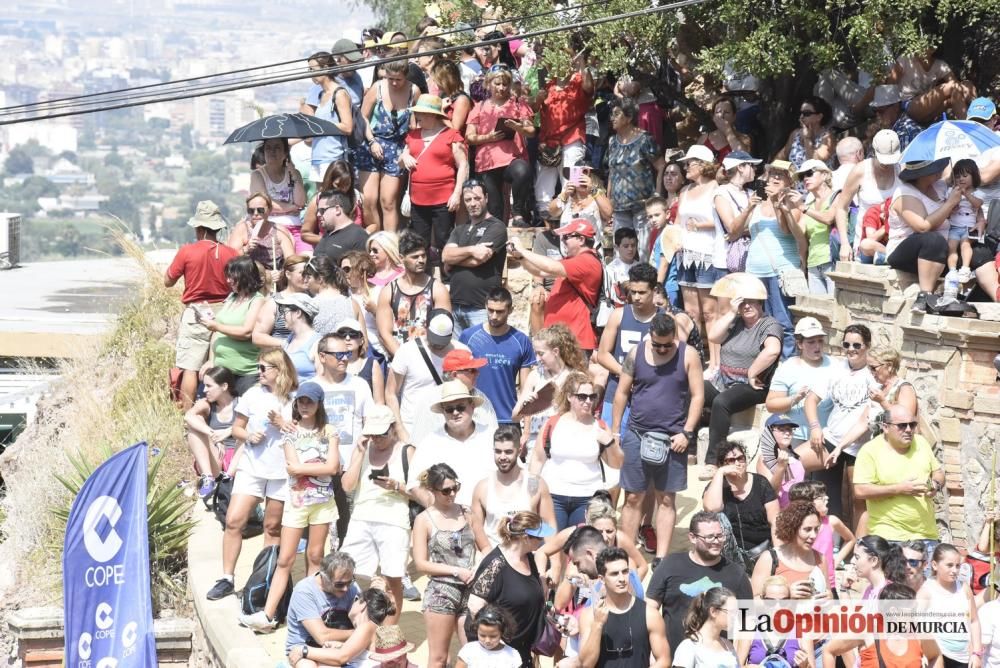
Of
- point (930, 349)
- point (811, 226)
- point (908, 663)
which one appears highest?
point (811, 226)

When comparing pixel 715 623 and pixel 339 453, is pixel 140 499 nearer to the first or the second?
pixel 339 453

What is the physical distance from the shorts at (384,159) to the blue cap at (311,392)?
16.5 ft

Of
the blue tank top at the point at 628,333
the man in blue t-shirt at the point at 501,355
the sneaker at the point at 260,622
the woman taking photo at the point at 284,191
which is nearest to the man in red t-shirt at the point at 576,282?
the blue tank top at the point at 628,333

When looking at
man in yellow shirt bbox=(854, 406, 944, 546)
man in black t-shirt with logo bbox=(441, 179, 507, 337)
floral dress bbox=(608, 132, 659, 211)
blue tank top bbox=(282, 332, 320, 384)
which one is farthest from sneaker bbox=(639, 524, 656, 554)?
floral dress bbox=(608, 132, 659, 211)

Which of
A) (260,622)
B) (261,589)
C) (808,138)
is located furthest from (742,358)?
(260,622)

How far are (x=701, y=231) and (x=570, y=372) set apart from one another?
286 centimetres

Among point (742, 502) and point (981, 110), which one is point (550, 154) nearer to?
point (981, 110)

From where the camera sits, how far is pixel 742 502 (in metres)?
9.04

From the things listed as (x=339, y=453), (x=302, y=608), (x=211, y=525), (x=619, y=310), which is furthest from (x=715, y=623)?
(x=211, y=525)

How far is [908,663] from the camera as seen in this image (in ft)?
25.5

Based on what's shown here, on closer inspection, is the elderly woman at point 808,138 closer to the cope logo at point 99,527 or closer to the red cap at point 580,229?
the red cap at point 580,229

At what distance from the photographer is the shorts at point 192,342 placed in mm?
12477

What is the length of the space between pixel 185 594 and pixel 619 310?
3956mm

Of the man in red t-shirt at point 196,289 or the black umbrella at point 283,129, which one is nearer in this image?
the man in red t-shirt at point 196,289
